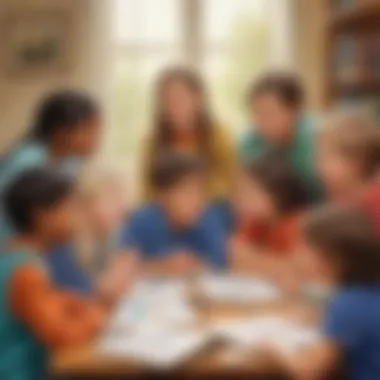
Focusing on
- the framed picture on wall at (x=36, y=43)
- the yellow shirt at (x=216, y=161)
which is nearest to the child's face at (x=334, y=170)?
Result: the yellow shirt at (x=216, y=161)

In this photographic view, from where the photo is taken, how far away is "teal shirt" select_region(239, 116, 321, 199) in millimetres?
1083

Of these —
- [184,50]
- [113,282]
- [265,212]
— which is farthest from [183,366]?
[184,50]

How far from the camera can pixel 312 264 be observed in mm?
1050

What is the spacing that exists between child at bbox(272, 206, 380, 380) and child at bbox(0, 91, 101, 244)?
0.98ft

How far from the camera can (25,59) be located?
3.57 feet

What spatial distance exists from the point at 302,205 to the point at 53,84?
1.09ft

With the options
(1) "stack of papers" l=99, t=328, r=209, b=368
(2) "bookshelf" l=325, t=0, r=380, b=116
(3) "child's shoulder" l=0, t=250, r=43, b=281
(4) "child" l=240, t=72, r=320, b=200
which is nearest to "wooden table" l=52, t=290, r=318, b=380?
(1) "stack of papers" l=99, t=328, r=209, b=368

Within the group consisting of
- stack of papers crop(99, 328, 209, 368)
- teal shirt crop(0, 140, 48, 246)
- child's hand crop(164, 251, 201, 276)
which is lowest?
stack of papers crop(99, 328, 209, 368)

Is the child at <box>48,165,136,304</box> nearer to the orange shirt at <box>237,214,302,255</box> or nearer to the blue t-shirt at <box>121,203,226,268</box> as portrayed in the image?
the blue t-shirt at <box>121,203,226,268</box>

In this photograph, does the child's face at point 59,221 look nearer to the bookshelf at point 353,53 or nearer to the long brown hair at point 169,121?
the long brown hair at point 169,121

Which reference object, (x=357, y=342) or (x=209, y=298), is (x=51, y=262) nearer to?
(x=209, y=298)

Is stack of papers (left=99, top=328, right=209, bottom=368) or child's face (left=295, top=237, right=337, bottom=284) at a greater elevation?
child's face (left=295, top=237, right=337, bottom=284)

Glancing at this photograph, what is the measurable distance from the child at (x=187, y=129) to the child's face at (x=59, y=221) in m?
0.09

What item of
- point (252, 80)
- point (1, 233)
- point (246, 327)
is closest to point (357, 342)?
point (246, 327)
